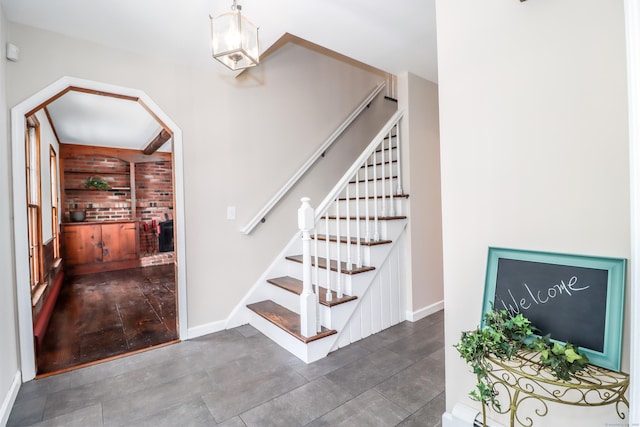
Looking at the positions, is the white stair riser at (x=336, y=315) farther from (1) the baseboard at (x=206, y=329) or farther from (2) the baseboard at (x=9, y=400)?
(2) the baseboard at (x=9, y=400)

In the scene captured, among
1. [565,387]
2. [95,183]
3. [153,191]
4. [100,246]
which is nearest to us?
[565,387]

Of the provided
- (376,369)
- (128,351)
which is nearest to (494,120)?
(376,369)

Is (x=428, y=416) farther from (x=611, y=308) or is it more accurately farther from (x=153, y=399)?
(x=153, y=399)

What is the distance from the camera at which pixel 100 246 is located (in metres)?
5.48

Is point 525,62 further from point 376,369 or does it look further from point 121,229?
point 121,229

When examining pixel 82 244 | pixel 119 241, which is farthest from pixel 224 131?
pixel 82 244

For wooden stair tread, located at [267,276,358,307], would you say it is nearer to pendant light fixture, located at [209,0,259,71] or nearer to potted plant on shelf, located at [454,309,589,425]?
potted plant on shelf, located at [454,309,589,425]

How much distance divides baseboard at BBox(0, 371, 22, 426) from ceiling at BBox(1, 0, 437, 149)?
2231mm

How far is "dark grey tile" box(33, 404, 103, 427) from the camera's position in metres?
1.58

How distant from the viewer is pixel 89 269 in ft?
17.7

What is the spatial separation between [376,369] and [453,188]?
1352 millimetres

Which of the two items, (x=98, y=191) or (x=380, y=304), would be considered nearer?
(x=380, y=304)

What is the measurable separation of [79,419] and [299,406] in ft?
3.85

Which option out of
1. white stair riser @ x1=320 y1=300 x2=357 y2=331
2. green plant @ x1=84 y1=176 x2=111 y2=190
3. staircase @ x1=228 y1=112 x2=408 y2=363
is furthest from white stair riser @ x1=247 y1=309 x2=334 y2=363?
green plant @ x1=84 y1=176 x2=111 y2=190
